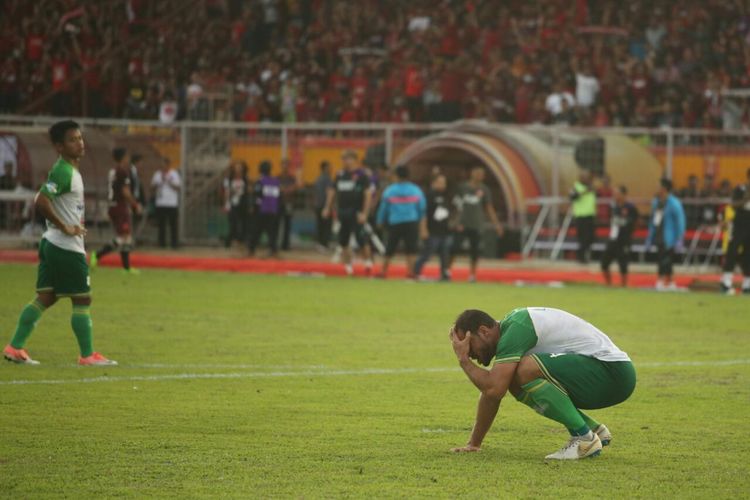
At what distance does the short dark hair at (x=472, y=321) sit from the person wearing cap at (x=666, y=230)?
16.7 m

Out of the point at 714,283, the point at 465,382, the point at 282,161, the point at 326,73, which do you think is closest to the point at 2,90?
the point at 326,73

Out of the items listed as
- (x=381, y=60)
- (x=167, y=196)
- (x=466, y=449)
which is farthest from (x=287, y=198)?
(x=466, y=449)

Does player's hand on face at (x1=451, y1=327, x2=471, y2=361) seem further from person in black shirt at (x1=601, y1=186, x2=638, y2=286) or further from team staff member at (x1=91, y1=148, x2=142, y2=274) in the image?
person in black shirt at (x1=601, y1=186, x2=638, y2=286)

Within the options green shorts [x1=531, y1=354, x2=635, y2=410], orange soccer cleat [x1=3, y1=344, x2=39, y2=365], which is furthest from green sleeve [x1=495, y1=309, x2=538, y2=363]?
orange soccer cleat [x1=3, y1=344, x2=39, y2=365]

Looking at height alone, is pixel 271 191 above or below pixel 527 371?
above

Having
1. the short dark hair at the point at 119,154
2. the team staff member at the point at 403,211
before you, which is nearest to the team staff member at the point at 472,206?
the team staff member at the point at 403,211

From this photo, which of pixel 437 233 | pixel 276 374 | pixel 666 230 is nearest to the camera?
pixel 276 374

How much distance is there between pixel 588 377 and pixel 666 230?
658 inches

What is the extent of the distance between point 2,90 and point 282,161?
36.9ft

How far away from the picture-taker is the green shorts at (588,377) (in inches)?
323

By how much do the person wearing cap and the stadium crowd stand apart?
6.82 meters

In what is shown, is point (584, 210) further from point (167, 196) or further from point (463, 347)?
point (463, 347)

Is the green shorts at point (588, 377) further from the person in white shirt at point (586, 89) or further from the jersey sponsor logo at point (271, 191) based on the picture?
the person in white shirt at point (586, 89)

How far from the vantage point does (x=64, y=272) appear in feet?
40.7
